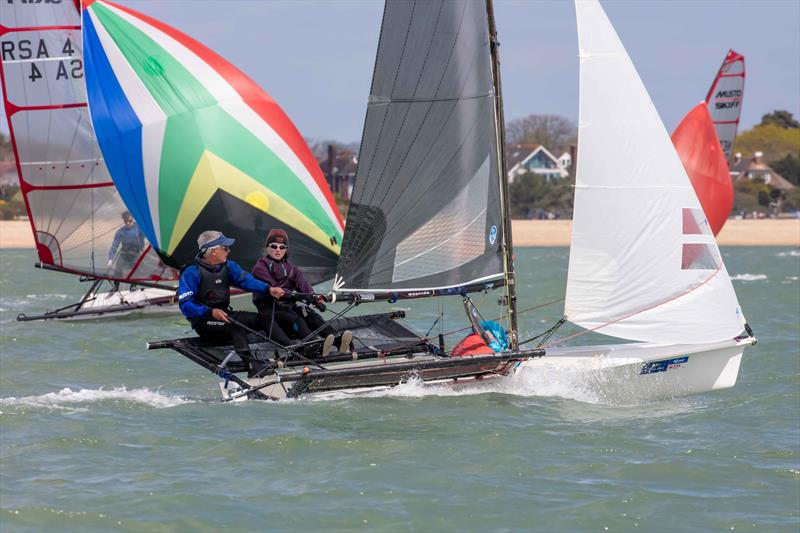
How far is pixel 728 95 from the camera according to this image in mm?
27312

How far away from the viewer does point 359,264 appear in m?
10.6

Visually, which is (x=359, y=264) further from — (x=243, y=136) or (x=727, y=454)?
(x=243, y=136)

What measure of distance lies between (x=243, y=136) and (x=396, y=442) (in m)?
7.02

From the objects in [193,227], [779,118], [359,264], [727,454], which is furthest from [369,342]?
[779,118]

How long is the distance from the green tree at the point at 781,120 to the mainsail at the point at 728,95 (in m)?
72.2

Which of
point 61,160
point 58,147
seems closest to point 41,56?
point 58,147

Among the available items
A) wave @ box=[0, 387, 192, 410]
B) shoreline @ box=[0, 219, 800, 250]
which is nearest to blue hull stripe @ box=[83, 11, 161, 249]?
wave @ box=[0, 387, 192, 410]

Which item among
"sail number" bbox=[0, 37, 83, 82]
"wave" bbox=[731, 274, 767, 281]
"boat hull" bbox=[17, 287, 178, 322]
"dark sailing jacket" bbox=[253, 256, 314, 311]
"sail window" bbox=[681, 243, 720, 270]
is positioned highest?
"sail number" bbox=[0, 37, 83, 82]

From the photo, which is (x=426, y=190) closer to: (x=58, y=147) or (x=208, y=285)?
(x=208, y=285)

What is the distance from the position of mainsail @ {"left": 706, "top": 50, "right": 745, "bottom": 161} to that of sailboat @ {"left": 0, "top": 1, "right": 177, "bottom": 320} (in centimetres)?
1396

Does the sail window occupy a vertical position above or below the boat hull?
above

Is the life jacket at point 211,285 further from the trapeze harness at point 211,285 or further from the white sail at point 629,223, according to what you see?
the white sail at point 629,223

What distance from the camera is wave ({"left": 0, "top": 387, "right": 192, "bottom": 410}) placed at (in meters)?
10.2

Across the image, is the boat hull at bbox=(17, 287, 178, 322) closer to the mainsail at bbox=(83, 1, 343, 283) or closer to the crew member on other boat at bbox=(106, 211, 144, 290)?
the crew member on other boat at bbox=(106, 211, 144, 290)
